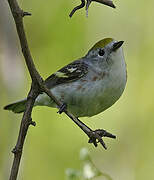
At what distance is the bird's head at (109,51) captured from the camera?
282 cm

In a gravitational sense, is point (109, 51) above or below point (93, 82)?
above

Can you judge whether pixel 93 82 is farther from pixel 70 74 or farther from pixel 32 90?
pixel 32 90

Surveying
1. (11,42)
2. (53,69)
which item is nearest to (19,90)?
(11,42)

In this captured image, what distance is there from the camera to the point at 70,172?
2.06 m

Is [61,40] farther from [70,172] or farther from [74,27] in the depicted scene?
[70,172]

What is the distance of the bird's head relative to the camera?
9.24ft

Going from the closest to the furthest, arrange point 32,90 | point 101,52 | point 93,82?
point 32,90 < point 93,82 < point 101,52

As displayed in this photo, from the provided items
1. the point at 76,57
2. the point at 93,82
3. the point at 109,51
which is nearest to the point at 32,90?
the point at 93,82

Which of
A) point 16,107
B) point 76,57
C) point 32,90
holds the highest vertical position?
point 32,90

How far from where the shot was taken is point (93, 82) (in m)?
2.79

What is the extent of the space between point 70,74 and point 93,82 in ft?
0.97

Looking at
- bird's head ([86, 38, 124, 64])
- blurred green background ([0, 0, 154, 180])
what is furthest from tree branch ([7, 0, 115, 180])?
blurred green background ([0, 0, 154, 180])

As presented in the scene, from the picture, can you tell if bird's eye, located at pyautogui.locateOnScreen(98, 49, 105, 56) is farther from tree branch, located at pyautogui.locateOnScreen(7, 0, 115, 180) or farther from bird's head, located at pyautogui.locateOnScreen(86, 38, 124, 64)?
tree branch, located at pyautogui.locateOnScreen(7, 0, 115, 180)

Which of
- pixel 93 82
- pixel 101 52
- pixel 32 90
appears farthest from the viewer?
pixel 101 52
